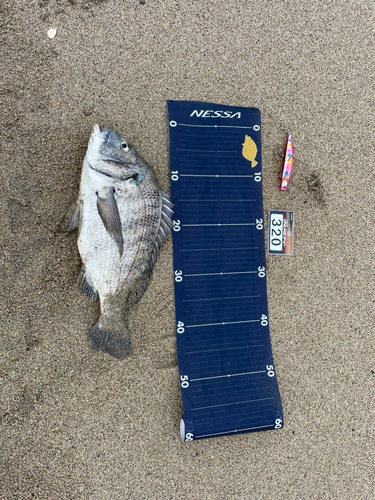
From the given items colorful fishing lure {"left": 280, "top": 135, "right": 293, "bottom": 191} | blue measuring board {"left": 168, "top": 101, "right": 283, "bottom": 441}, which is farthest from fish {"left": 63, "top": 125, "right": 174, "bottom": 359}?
colorful fishing lure {"left": 280, "top": 135, "right": 293, "bottom": 191}

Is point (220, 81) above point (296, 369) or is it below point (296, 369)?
above

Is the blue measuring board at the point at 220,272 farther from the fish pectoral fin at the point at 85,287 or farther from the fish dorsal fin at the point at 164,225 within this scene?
the fish pectoral fin at the point at 85,287

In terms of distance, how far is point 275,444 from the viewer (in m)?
2.05

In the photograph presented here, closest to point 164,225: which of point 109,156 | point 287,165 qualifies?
point 109,156

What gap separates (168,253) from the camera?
1981 millimetres

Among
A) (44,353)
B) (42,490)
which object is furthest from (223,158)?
(42,490)

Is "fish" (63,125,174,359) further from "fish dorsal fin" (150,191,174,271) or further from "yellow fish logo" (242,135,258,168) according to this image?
"yellow fish logo" (242,135,258,168)

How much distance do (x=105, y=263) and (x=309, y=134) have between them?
157cm

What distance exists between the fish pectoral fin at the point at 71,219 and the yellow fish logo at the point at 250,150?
108cm

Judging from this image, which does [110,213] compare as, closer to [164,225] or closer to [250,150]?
[164,225]

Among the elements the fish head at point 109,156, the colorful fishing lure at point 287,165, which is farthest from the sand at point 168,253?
the fish head at point 109,156

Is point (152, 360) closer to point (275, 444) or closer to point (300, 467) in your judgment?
point (275, 444)

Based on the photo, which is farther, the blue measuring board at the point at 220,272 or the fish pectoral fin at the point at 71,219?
the blue measuring board at the point at 220,272

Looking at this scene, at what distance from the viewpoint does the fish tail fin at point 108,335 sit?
1.82 meters
